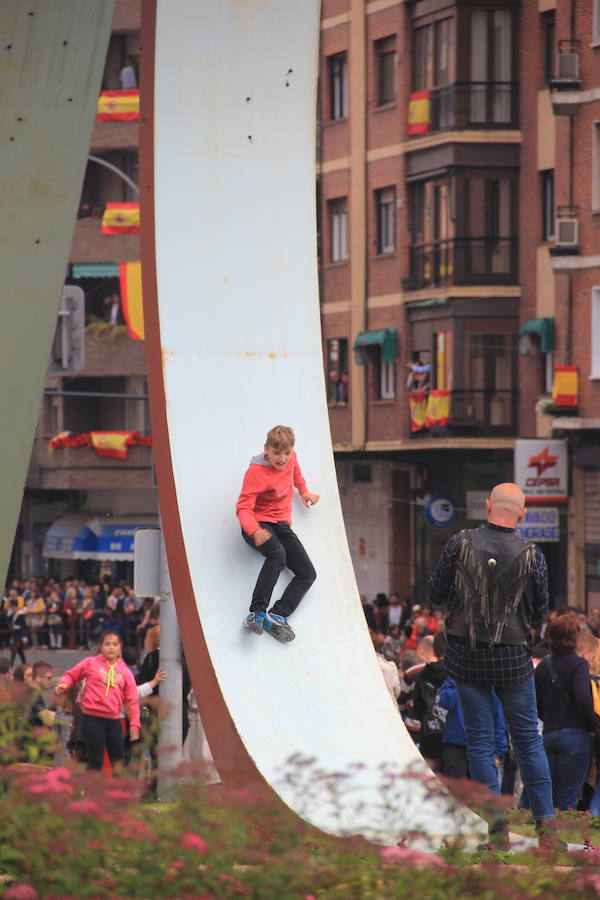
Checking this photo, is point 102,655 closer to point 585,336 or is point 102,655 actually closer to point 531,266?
point 585,336

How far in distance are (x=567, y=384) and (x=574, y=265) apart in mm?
2308

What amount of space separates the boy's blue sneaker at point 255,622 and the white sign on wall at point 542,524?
27.4m

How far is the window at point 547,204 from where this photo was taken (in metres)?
39.1

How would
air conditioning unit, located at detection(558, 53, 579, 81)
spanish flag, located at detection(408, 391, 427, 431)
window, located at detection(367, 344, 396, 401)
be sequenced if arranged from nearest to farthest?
1. air conditioning unit, located at detection(558, 53, 579, 81)
2. spanish flag, located at detection(408, 391, 427, 431)
3. window, located at detection(367, 344, 396, 401)

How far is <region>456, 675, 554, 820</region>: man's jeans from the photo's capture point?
8.53 m

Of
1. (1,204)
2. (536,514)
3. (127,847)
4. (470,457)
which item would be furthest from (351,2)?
(127,847)

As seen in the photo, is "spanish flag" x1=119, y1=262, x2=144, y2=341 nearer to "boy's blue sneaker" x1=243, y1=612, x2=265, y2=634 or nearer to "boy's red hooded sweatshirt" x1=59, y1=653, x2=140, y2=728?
"boy's red hooded sweatshirt" x1=59, y1=653, x2=140, y2=728

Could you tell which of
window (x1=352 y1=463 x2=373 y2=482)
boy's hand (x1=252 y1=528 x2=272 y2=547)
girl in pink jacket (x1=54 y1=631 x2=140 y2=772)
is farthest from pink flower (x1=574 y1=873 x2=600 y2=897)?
window (x1=352 y1=463 x2=373 y2=482)

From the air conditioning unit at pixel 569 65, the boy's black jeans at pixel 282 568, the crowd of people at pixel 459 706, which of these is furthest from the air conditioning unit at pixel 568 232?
the boy's black jeans at pixel 282 568

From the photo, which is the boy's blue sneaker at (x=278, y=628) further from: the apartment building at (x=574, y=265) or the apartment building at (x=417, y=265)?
the apartment building at (x=417, y=265)

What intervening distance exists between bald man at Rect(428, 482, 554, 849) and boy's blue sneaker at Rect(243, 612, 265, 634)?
4.02 ft

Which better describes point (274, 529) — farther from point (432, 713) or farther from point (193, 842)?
point (193, 842)

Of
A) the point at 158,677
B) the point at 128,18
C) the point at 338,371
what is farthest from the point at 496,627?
the point at 128,18

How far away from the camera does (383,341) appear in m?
42.4
